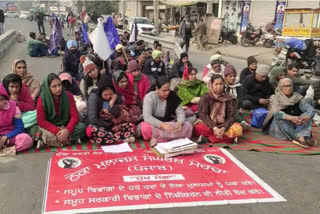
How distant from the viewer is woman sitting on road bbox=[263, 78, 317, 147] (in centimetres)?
487

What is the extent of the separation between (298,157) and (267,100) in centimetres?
153

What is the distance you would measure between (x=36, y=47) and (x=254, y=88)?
1077cm

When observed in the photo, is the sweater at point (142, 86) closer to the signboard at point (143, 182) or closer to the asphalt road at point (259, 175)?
the signboard at point (143, 182)

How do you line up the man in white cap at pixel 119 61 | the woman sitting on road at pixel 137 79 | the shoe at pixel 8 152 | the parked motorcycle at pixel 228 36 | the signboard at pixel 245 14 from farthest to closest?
the signboard at pixel 245 14 < the parked motorcycle at pixel 228 36 < the man in white cap at pixel 119 61 < the woman sitting on road at pixel 137 79 < the shoe at pixel 8 152

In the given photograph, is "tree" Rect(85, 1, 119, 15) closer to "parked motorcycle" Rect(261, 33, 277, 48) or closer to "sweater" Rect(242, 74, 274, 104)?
"parked motorcycle" Rect(261, 33, 277, 48)

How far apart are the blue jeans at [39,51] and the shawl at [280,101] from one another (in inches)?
448

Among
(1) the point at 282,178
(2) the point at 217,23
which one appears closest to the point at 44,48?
(2) the point at 217,23

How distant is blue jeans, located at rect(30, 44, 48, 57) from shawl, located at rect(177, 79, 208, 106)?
9.86 meters

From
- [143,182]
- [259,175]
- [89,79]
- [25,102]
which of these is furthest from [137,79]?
[259,175]

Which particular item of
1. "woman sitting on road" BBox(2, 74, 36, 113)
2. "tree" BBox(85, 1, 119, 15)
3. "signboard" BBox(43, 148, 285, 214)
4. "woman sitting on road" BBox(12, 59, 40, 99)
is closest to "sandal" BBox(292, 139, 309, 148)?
"signboard" BBox(43, 148, 285, 214)

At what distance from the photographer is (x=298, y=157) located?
451 centimetres

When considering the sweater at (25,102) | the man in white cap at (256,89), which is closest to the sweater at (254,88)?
the man in white cap at (256,89)

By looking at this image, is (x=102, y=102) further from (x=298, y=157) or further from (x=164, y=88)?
(x=298, y=157)

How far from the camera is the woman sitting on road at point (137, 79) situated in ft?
18.6
